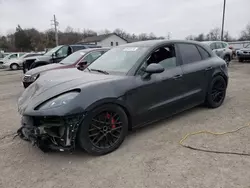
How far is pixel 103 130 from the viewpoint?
3021 millimetres

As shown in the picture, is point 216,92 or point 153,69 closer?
point 153,69

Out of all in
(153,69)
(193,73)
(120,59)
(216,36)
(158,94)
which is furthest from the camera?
(216,36)

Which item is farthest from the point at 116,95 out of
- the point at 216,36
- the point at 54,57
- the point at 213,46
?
the point at 216,36

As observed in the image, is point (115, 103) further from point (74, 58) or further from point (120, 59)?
point (74, 58)

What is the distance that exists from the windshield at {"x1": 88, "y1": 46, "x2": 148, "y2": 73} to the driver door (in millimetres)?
208

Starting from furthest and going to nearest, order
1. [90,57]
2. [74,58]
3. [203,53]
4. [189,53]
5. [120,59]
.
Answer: [74,58]
[90,57]
[203,53]
[189,53]
[120,59]

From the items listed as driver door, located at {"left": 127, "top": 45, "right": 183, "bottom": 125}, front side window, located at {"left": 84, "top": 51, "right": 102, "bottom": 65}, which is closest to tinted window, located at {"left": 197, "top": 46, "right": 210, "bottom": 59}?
driver door, located at {"left": 127, "top": 45, "right": 183, "bottom": 125}

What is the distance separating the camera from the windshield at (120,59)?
142 inches

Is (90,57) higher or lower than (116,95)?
higher

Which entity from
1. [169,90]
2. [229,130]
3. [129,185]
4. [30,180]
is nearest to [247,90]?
[229,130]

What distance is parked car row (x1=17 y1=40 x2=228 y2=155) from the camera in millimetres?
2770

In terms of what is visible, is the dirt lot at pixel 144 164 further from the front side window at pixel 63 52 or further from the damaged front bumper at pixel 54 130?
the front side window at pixel 63 52

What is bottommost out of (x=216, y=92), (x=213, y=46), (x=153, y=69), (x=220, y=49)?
(x=216, y=92)

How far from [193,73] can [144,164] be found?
7.09ft
